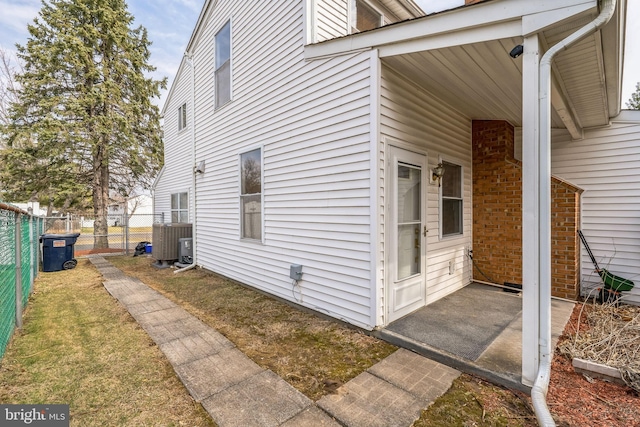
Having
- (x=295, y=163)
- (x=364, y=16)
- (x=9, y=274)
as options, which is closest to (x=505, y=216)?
(x=295, y=163)

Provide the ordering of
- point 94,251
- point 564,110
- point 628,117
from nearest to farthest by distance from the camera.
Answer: point 564,110
point 628,117
point 94,251

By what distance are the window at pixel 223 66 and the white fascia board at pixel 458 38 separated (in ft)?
13.4

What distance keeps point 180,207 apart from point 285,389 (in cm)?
874

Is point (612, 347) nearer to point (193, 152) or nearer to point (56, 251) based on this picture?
point (193, 152)

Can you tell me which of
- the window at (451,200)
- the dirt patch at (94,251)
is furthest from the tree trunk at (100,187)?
the window at (451,200)

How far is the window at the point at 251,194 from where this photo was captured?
17.1ft

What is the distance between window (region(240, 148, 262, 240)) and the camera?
17.1 ft

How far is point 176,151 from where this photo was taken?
9812 millimetres

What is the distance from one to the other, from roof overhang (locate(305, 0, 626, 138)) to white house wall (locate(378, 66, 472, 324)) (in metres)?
0.23

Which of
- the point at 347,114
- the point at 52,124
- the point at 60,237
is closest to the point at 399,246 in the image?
the point at 347,114

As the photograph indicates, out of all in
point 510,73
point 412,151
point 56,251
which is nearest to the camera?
point 510,73

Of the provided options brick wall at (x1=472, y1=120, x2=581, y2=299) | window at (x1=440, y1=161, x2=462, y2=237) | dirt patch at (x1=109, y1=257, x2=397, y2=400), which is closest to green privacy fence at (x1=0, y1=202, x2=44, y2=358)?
dirt patch at (x1=109, y1=257, x2=397, y2=400)

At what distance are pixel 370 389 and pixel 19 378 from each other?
9.78 feet

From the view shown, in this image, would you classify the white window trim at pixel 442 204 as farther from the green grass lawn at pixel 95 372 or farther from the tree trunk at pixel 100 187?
the tree trunk at pixel 100 187
